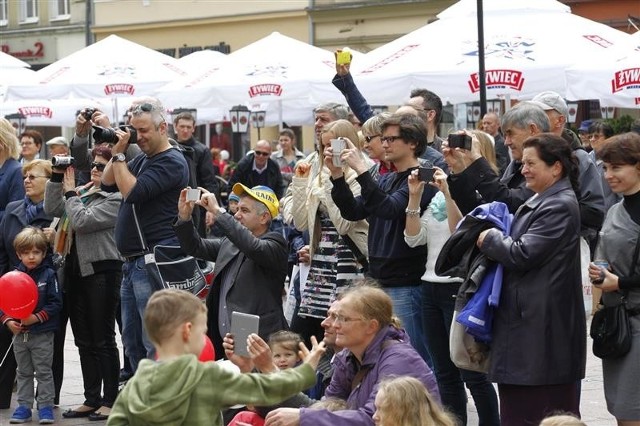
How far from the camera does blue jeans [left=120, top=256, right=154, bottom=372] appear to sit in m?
8.30

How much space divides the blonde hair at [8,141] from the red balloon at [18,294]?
1.44 m

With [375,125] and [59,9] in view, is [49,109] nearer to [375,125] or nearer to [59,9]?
[375,125]

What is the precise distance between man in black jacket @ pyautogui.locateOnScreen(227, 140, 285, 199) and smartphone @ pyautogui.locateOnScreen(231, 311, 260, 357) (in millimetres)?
9955

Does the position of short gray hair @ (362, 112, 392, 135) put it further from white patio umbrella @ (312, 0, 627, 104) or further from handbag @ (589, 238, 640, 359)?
white patio umbrella @ (312, 0, 627, 104)

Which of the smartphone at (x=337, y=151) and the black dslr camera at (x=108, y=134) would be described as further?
the black dslr camera at (x=108, y=134)

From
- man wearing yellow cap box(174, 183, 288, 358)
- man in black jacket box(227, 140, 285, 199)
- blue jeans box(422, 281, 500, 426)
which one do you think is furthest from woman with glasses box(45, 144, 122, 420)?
man in black jacket box(227, 140, 285, 199)

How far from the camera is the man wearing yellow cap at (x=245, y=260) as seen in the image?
7473 mm

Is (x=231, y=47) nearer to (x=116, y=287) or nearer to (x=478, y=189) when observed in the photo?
(x=116, y=287)

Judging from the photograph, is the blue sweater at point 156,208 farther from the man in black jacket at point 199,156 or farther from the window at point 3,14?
the window at point 3,14

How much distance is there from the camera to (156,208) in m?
8.34

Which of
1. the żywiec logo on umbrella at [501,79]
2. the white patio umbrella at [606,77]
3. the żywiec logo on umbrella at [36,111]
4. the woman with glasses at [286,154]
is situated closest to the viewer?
the white patio umbrella at [606,77]

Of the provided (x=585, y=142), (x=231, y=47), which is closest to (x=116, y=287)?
(x=585, y=142)

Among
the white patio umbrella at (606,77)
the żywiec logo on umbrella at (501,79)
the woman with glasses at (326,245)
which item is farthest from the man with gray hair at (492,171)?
the żywiec logo on umbrella at (501,79)

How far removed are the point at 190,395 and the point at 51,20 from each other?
127 ft
